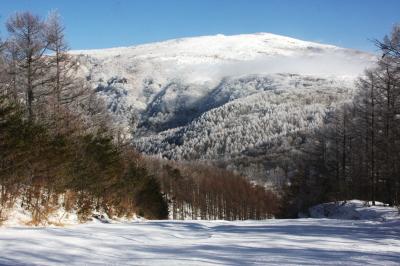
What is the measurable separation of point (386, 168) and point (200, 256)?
92.2ft

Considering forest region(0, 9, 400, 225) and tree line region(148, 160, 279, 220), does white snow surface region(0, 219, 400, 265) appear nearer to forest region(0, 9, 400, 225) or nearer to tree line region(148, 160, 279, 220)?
forest region(0, 9, 400, 225)

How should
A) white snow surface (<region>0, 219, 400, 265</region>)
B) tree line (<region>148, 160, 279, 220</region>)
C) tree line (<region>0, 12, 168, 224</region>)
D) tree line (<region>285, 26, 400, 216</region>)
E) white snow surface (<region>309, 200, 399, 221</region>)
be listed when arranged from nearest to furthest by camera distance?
white snow surface (<region>0, 219, 400, 265</region>)
tree line (<region>0, 12, 168, 224</region>)
white snow surface (<region>309, 200, 399, 221</region>)
tree line (<region>285, 26, 400, 216</region>)
tree line (<region>148, 160, 279, 220</region>)

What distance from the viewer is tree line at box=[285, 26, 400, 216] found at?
2872 centimetres

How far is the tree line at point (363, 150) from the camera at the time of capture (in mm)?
28719

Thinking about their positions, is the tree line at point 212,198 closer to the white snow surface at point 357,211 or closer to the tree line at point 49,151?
the white snow surface at point 357,211

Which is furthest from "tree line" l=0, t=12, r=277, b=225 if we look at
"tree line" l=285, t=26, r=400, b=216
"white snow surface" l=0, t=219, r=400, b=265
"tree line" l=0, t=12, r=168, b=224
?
"tree line" l=285, t=26, r=400, b=216

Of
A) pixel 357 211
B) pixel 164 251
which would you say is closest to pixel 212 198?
pixel 357 211

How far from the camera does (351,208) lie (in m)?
35.2

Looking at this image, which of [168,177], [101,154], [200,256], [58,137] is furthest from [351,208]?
[168,177]

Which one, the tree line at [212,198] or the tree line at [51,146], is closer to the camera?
the tree line at [51,146]

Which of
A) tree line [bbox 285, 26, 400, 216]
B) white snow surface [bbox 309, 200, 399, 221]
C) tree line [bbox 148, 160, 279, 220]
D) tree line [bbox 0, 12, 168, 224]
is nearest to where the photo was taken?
tree line [bbox 0, 12, 168, 224]

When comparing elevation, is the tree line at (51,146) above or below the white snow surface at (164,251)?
above

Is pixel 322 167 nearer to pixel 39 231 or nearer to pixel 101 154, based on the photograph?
pixel 101 154

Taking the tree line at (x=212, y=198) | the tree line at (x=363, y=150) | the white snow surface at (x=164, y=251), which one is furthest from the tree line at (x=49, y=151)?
the tree line at (x=212, y=198)
